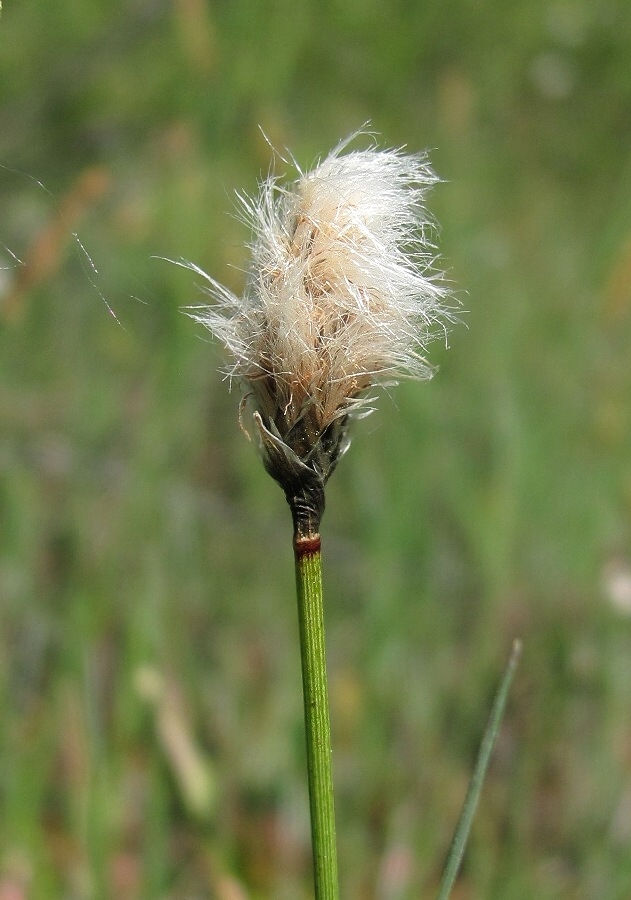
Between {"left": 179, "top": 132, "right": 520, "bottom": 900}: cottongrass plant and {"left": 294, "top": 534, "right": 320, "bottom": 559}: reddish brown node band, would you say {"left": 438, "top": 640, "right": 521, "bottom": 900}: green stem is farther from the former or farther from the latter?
{"left": 294, "top": 534, "right": 320, "bottom": 559}: reddish brown node band

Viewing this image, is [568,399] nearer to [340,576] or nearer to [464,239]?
[464,239]

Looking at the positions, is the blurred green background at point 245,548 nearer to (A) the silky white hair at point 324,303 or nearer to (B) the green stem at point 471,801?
(A) the silky white hair at point 324,303

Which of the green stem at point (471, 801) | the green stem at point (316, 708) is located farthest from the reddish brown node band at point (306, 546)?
the green stem at point (471, 801)

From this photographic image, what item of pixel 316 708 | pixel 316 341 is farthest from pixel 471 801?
pixel 316 341

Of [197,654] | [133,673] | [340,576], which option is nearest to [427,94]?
[340,576]

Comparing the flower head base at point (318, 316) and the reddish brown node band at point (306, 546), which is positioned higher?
the flower head base at point (318, 316)

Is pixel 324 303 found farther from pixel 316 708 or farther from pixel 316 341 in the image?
pixel 316 708

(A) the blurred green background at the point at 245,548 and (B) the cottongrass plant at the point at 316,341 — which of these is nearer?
(B) the cottongrass plant at the point at 316,341
